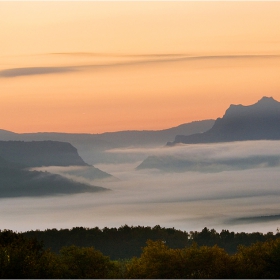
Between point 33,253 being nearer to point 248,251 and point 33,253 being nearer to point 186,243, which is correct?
point 248,251

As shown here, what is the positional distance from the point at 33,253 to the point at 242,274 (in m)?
27.8

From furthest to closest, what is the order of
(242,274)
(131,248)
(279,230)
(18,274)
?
1. (131,248)
2. (279,230)
3. (242,274)
4. (18,274)

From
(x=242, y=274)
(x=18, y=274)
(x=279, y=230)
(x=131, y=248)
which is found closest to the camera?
(x=18, y=274)

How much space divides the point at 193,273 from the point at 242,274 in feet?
22.2

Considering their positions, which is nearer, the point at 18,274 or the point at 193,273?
the point at 18,274

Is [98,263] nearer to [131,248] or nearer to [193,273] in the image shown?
[193,273]

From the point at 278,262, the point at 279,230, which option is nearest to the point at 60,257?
the point at 278,262

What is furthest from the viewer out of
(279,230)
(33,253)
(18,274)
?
(279,230)

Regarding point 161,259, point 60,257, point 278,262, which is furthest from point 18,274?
point 278,262

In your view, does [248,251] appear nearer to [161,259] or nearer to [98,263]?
[161,259]

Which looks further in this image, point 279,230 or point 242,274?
point 279,230

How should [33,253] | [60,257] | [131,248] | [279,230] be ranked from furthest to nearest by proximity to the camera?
1. [131,248]
2. [279,230]
3. [60,257]
4. [33,253]

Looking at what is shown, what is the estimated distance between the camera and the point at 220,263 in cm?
9069

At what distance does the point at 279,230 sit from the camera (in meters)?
168
